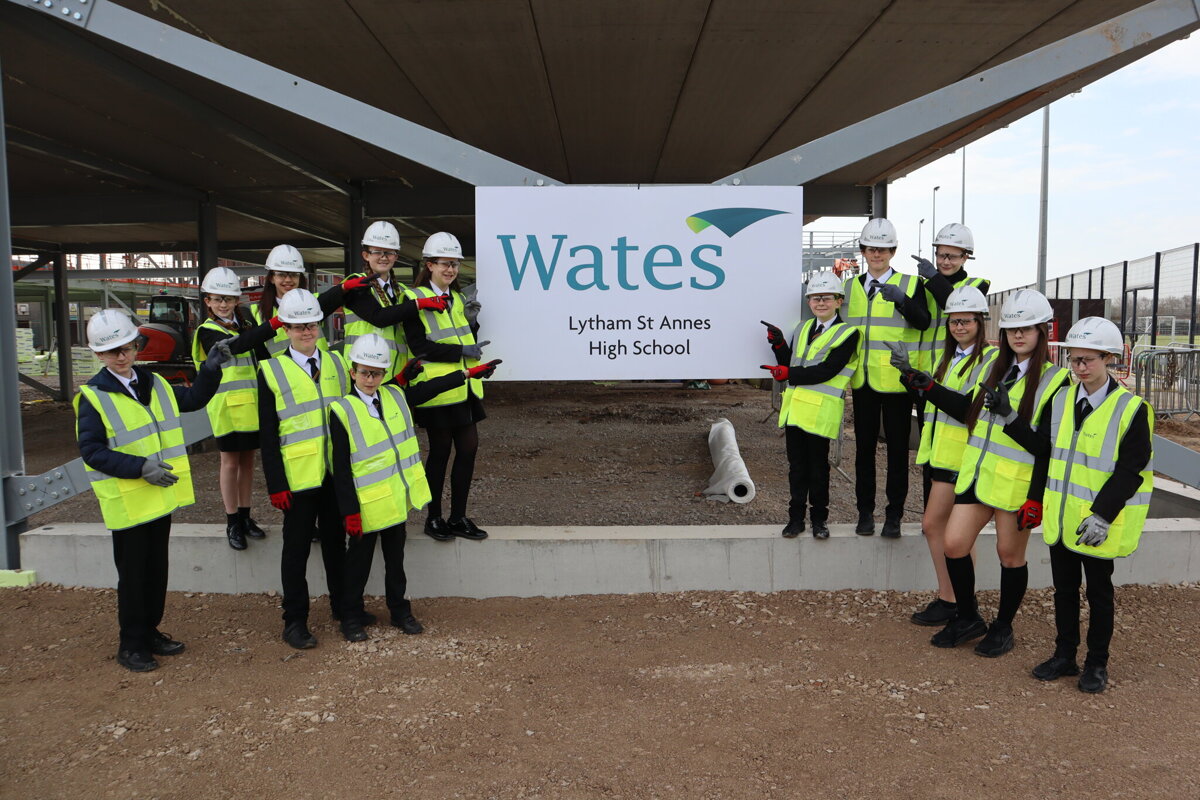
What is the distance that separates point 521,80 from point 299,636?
563cm

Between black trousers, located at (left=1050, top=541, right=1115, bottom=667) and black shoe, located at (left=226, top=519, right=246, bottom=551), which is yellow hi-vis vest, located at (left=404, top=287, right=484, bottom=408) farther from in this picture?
black trousers, located at (left=1050, top=541, right=1115, bottom=667)

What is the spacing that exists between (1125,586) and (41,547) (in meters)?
7.34

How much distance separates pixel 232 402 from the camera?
16.6 feet

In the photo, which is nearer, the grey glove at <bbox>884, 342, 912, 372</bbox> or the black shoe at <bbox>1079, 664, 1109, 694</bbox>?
the black shoe at <bbox>1079, 664, 1109, 694</bbox>

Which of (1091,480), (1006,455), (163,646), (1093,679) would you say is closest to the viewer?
(1091,480)

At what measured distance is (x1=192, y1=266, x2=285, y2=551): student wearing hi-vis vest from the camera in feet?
16.5

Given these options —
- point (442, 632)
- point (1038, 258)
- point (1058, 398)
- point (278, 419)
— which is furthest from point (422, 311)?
point (1038, 258)

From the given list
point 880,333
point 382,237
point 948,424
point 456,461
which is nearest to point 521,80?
point 382,237

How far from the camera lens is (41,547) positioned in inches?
209

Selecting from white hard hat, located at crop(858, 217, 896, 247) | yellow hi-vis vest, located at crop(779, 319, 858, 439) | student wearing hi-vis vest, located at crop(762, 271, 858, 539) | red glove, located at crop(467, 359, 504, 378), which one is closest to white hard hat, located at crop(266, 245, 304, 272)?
red glove, located at crop(467, 359, 504, 378)

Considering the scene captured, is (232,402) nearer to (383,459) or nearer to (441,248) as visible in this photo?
(383,459)

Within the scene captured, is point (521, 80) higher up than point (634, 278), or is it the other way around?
point (521, 80)

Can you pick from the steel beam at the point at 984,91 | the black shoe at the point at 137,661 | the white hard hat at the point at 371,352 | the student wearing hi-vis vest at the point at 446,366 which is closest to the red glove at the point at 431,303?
the student wearing hi-vis vest at the point at 446,366

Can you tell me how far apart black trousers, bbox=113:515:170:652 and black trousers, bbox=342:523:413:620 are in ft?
3.22
